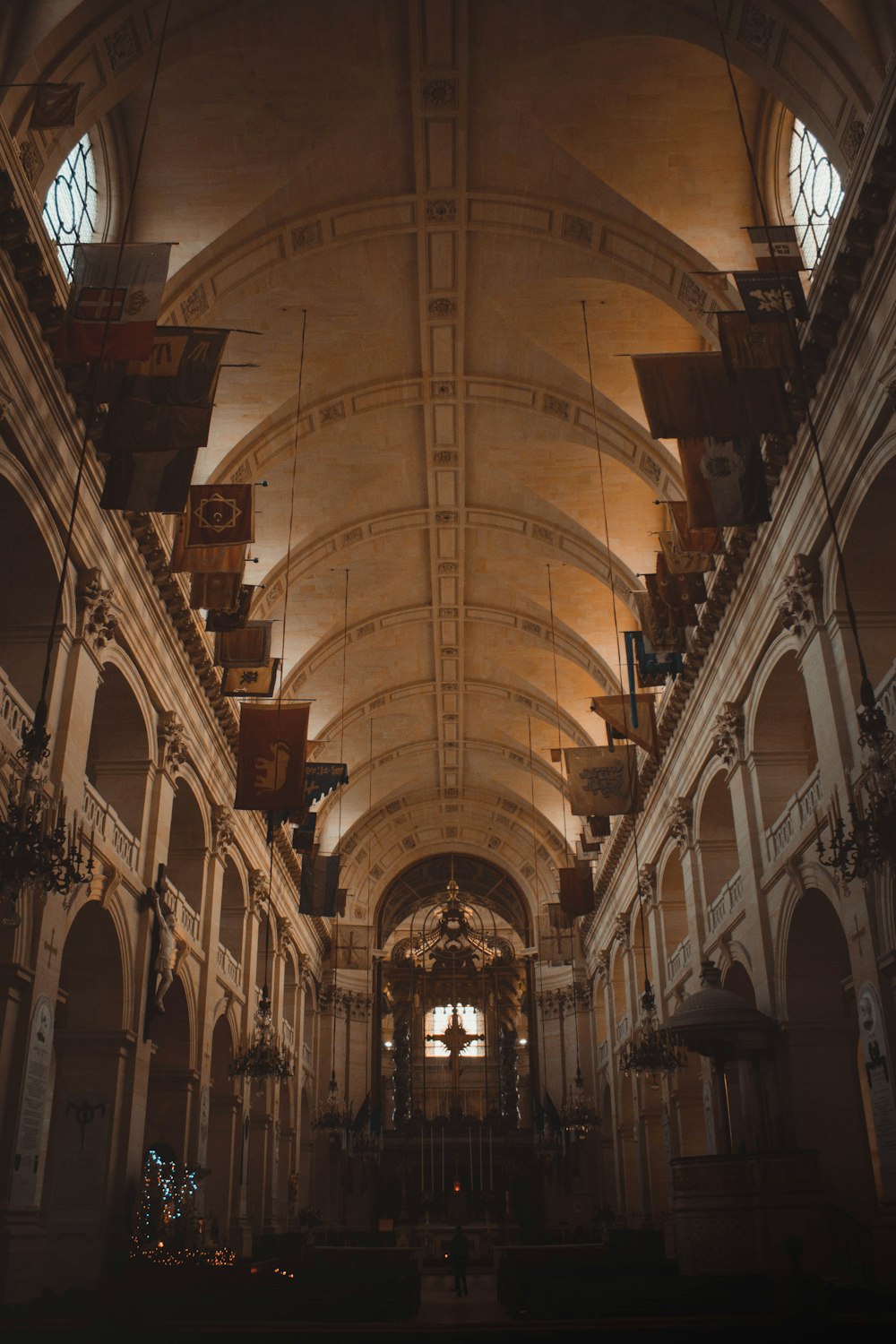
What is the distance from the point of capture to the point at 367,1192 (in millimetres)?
38438

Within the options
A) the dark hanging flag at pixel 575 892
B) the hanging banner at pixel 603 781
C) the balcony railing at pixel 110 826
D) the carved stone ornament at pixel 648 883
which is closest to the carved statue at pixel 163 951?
the balcony railing at pixel 110 826

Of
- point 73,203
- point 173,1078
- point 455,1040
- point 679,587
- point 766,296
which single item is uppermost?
point 73,203

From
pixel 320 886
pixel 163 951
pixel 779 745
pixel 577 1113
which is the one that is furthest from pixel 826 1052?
pixel 577 1113

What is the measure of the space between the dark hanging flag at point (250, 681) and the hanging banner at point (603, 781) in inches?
245

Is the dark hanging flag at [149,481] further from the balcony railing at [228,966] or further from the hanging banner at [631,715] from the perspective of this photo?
the balcony railing at [228,966]

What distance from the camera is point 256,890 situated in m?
28.2

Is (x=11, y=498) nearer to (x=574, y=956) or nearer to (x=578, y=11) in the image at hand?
(x=578, y=11)

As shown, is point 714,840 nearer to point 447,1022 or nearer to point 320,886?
point 320,886

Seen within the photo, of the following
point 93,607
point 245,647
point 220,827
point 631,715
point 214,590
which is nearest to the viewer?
point 93,607

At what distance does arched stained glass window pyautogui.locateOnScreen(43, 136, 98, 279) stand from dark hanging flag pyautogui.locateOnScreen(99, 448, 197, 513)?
294 cm

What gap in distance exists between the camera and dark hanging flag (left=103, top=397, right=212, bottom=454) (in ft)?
42.0

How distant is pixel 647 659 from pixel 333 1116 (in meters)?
22.0

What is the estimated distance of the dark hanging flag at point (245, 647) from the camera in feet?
68.6

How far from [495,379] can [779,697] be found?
8.52m
